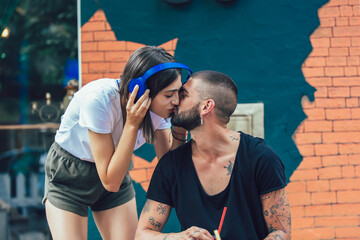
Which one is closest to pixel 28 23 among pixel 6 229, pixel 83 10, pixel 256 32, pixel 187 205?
pixel 83 10

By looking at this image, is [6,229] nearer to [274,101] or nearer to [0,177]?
[0,177]

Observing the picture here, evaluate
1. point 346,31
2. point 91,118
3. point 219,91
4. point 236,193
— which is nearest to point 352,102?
point 346,31

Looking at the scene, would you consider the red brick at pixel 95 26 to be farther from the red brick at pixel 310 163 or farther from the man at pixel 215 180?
the red brick at pixel 310 163

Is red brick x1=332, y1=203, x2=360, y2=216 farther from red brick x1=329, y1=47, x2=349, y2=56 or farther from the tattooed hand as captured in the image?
the tattooed hand

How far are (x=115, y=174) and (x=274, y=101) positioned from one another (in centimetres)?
229

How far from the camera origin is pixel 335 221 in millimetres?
4223

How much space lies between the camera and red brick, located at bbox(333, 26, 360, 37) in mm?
4230

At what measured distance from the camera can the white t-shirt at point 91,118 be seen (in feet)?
7.84

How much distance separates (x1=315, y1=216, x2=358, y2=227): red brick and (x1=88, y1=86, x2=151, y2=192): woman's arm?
8.29ft

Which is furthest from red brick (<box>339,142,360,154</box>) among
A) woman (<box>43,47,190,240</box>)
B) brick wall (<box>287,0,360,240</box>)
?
woman (<box>43,47,190,240</box>)

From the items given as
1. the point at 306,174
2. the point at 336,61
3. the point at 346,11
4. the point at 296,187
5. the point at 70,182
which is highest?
the point at 346,11

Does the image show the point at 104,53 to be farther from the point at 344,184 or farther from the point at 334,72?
the point at 344,184

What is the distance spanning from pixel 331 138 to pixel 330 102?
14.0 inches

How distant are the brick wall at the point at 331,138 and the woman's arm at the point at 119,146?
2.31m
